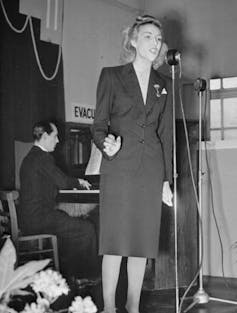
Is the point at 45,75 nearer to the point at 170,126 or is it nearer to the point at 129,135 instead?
the point at 129,135

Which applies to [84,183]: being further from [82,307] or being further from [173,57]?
[82,307]

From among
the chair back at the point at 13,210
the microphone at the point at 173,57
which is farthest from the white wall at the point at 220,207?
the chair back at the point at 13,210

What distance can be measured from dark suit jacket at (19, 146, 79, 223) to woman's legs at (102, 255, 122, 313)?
0.40 metres

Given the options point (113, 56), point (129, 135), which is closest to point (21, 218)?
point (129, 135)

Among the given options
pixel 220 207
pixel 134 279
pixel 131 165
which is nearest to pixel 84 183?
pixel 131 165

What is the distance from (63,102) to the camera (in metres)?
2.95

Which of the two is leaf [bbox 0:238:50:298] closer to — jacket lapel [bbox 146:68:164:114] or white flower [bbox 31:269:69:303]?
white flower [bbox 31:269:69:303]

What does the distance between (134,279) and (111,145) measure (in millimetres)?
733

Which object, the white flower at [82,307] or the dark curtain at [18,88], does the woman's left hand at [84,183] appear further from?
the white flower at [82,307]

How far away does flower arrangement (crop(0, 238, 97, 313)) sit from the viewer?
1.24 metres

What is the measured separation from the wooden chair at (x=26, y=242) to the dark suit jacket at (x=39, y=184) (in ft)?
0.18

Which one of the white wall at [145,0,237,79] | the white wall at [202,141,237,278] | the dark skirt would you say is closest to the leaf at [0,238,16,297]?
the dark skirt

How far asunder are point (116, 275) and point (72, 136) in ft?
2.59

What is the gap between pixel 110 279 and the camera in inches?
109
